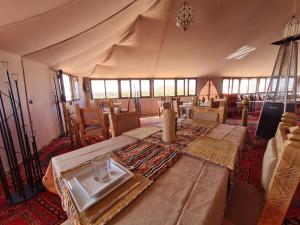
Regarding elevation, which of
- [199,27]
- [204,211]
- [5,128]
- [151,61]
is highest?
[199,27]

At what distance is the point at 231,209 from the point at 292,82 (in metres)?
3.16

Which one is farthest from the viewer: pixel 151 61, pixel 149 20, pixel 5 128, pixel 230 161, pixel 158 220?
pixel 151 61

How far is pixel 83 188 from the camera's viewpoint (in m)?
0.67

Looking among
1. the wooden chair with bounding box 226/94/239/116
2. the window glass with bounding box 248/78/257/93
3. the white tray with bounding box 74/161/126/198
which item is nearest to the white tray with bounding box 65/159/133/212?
the white tray with bounding box 74/161/126/198

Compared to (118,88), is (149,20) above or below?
above

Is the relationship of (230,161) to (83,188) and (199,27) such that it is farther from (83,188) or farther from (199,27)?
(199,27)

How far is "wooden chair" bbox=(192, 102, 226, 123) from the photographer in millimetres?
1848

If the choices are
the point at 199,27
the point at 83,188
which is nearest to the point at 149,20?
the point at 199,27

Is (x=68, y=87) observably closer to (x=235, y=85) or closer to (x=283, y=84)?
(x=283, y=84)

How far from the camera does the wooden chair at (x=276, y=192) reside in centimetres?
64

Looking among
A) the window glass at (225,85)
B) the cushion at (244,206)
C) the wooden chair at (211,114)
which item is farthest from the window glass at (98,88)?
the cushion at (244,206)

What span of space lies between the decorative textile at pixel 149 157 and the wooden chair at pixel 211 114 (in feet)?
3.44

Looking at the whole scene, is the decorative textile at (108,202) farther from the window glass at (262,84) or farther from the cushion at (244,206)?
the window glass at (262,84)

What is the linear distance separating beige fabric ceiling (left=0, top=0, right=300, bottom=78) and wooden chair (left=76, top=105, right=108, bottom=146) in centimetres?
113
